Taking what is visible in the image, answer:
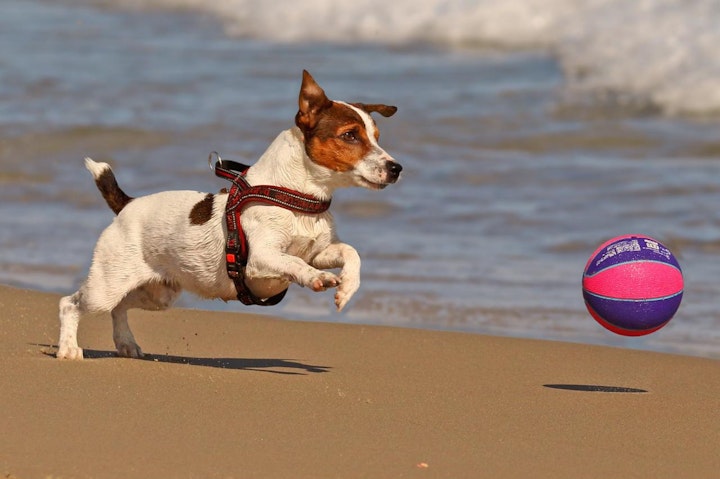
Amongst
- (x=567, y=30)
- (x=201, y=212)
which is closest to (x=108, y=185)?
(x=201, y=212)

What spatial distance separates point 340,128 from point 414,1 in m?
19.7

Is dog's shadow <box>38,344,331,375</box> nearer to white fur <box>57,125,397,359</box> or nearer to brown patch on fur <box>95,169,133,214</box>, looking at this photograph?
white fur <box>57,125,397,359</box>

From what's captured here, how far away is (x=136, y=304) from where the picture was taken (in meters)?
6.96

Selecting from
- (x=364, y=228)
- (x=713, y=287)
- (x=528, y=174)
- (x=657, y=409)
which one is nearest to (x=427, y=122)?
(x=528, y=174)

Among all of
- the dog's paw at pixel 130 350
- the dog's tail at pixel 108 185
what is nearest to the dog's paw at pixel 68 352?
the dog's paw at pixel 130 350

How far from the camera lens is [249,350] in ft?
24.2

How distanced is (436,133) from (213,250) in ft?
29.7

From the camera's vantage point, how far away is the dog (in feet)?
20.6

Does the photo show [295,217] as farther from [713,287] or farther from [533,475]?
[713,287]

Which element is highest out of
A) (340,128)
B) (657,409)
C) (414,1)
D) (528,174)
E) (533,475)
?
(414,1)

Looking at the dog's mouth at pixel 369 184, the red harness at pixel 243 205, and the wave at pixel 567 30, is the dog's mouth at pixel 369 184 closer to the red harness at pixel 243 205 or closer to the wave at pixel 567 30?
the red harness at pixel 243 205

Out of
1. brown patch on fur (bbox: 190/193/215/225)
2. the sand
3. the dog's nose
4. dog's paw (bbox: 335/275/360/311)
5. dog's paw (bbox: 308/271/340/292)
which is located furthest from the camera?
brown patch on fur (bbox: 190/193/215/225)

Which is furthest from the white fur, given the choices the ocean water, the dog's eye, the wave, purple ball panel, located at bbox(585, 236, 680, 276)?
the wave

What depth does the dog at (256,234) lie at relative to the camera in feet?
20.6
